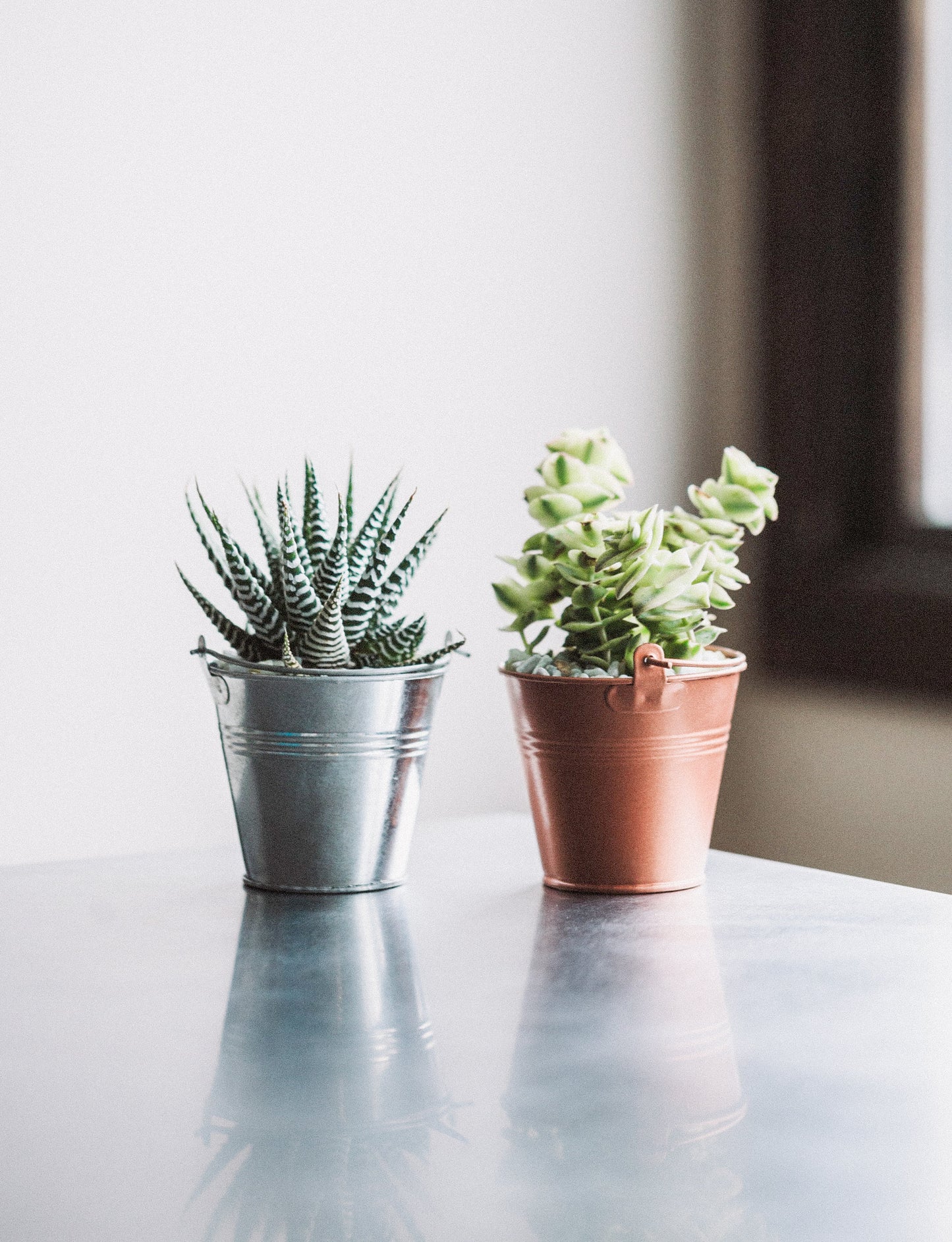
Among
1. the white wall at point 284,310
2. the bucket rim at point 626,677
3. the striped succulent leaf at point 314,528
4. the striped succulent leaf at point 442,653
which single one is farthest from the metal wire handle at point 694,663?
the white wall at point 284,310

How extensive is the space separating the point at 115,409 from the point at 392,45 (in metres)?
0.60

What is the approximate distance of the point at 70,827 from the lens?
4.97 feet

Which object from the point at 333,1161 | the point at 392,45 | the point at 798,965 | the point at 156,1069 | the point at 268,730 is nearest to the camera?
the point at 333,1161

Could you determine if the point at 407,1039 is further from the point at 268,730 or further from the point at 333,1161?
the point at 268,730

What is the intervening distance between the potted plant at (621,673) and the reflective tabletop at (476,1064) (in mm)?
41

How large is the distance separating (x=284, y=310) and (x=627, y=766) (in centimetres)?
96

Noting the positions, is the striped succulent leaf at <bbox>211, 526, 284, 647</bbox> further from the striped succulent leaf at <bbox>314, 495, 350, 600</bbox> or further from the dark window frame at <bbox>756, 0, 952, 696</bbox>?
the dark window frame at <bbox>756, 0, 952, 696</bbox>

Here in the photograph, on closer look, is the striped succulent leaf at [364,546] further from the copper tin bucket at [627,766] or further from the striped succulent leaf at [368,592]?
the copper tin bucket at [627,766]

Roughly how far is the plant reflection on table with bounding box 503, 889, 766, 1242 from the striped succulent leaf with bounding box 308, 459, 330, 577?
29cm

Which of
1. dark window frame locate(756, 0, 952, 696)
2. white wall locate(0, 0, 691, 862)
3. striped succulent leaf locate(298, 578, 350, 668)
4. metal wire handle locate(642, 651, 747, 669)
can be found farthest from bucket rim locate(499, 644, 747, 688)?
dark window frame locate(756, 0, 952, 696)

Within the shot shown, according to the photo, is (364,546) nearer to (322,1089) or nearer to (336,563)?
(336,563)

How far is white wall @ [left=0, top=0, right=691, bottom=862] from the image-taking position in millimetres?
1482

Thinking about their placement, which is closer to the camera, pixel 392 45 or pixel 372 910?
pixel 372 910

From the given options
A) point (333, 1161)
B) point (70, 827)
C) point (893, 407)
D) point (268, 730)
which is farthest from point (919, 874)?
point (333, 1161)
